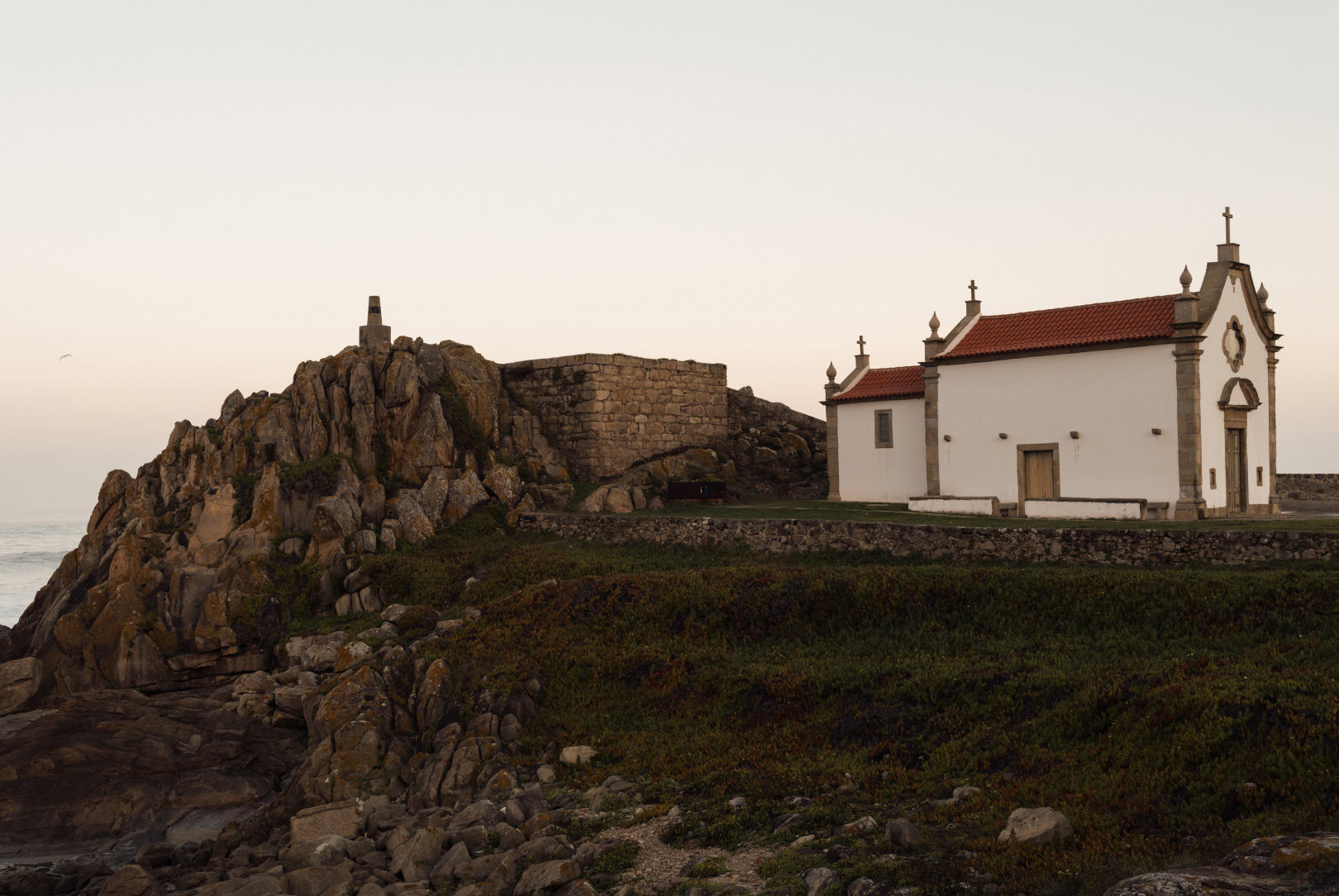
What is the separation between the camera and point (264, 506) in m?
27.8

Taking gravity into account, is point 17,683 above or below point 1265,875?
below

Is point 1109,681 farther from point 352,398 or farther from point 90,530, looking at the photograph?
point 90,530

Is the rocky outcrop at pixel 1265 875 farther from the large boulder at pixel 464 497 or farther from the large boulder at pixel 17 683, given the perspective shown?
the large boulder at pixel 17 683

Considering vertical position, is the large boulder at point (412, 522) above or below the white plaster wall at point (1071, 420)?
below

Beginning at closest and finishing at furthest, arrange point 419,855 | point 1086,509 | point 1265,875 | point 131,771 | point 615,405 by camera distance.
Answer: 1. point 1265,875
2. point 419,855
3. point 131,771
4. point 1086,509
5. point 615,405

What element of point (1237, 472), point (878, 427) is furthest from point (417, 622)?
point (1237, 472)

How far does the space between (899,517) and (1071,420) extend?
5616 mm

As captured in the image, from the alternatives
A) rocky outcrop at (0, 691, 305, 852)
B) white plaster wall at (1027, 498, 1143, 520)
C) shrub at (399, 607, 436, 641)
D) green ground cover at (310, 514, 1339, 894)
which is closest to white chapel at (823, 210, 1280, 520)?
white plaster wall at (1027, 498, 1143, 520)

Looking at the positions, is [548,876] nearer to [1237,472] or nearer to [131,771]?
[131,771]

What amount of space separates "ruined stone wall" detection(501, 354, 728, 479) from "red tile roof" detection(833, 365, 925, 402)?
541 cm

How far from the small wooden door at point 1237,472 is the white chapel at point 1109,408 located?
0.04 m

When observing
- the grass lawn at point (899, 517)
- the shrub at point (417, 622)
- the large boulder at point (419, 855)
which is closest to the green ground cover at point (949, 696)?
the shrub at point (417, 622)

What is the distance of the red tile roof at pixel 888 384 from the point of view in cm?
3247

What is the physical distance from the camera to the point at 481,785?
48.6 ft
